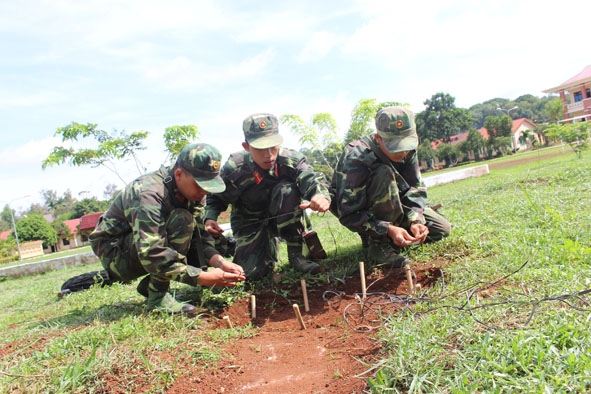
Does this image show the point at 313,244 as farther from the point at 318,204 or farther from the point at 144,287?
the point at 144,287

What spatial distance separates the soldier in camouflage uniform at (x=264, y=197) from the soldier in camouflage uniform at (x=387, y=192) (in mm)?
264

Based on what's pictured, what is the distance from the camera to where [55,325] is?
3326mm

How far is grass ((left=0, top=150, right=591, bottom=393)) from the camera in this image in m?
1.63

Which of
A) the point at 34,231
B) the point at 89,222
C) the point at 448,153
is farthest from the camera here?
the point at 89,222

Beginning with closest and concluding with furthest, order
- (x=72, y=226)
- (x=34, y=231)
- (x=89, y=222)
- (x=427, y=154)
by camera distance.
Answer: (x=34, y=231) → (x=427, y=154) → (x=89, y=222) → (x=72, y=226)

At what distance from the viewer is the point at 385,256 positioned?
358 cm

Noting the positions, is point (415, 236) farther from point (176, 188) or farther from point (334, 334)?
point (176, 188)

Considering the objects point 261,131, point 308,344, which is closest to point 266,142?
point 261,131

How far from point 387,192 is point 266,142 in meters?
1.06

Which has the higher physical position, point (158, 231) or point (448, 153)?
point (448, 153)

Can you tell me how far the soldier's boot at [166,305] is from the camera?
3181 mm

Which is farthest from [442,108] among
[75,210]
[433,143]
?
[75,210]

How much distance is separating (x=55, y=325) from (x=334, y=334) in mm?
Result: 2150

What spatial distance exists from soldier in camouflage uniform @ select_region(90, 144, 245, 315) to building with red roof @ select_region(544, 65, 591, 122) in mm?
40451
